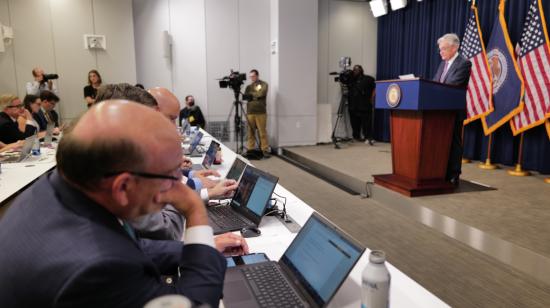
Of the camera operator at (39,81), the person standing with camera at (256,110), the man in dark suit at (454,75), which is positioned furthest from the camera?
the person standing with camera at (256,110)

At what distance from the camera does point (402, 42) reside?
24.5 ft

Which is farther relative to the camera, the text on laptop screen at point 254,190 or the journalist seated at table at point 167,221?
the text on laptop screen at point 254,190

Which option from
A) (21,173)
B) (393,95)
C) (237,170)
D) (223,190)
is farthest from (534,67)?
(21,173)

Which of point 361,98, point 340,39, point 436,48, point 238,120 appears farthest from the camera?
point 340,39

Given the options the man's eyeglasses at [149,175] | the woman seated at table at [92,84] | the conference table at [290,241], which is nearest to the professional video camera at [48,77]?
the woman seated at table at [92,84]

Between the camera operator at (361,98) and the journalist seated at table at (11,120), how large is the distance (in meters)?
5.51

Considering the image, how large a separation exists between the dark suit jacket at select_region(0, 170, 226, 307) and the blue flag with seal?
520 centimetres

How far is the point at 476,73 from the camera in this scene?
5.32m

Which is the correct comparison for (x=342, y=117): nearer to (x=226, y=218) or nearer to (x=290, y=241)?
(x=226, y=218)

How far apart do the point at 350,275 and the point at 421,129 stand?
8.55 ft

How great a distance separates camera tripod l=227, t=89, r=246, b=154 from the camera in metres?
6.94

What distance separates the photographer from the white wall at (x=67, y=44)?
6.37 m

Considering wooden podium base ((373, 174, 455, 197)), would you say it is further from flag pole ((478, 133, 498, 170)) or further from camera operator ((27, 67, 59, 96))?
camera operator ((27, 67, 59, 96))

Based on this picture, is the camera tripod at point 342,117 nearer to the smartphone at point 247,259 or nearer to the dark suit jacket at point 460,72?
the dark suit jacket at point 460,72
